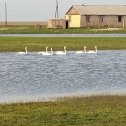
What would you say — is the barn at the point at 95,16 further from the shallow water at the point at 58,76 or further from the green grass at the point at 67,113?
the green grass at the point at 67,113

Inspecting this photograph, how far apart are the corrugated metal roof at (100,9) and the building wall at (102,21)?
1012mm

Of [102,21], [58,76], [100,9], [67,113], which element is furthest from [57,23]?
[67,113]

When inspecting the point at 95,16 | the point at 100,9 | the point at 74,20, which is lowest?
the point at 74,20

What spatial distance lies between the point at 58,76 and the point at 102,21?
311 feet

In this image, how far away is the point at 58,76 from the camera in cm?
3256

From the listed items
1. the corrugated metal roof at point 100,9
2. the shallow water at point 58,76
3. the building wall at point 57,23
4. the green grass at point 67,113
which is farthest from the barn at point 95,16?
the green grass at point 67,113

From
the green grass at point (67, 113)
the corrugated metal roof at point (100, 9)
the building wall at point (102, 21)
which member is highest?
the green grass at point (67, 113)

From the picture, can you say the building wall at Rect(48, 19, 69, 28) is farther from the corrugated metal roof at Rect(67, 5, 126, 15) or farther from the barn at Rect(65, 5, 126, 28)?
the corrugated metal roof at Rect(67, 5, 126, 15)

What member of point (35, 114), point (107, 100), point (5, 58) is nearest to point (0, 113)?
point (35, 114)

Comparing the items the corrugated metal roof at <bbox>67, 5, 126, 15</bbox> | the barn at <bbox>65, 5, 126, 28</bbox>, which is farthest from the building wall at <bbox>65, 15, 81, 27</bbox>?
the corrugated metal roof at <bbox>67, 5, 126, 15</bbox>

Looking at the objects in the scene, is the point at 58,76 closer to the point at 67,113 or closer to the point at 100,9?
the point at 67,113

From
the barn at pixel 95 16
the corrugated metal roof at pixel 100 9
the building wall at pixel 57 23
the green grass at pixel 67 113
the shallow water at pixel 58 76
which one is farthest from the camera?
the corrugated metal roof at pixel 100 9

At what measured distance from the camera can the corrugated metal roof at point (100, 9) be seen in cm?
12525

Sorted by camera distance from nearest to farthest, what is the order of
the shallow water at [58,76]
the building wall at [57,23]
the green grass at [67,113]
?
the green grass at [67,113], the shallow water at [58,76], the building wall at [57,23]
